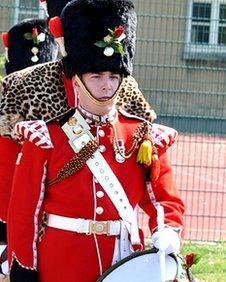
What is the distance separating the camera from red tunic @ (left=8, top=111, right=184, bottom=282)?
388cm

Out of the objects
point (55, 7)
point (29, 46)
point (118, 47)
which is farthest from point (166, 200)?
point (29, 46)

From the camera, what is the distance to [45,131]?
3.93m

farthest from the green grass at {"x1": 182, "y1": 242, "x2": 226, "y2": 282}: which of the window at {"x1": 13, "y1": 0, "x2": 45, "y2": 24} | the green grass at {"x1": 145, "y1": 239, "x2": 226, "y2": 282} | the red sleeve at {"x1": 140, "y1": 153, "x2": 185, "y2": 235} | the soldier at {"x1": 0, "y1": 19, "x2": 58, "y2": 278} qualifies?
the red sleeve at {"x1": 140, "y1": 153, "x2": 185, "y2": 235}

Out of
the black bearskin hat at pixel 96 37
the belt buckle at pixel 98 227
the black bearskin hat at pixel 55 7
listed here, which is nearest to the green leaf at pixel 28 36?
the black bearskin hat at pixel 55 7

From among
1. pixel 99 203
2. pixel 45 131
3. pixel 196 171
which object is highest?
pixel 45 131

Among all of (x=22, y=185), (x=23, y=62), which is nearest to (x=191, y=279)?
(x=22, y=185)

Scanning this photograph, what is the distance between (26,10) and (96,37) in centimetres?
465

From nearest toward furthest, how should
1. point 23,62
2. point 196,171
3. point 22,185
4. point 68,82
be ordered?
point 22,185 < point 68,82 < point 23,62 < point 196,171

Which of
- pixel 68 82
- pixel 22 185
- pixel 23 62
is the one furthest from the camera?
pixel 23 62

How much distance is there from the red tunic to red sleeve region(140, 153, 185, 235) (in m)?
0.01

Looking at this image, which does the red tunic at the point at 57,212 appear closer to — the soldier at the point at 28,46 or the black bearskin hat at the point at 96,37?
the black bearskin hat at the point at 96,37

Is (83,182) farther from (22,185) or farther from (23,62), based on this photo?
(23,62)

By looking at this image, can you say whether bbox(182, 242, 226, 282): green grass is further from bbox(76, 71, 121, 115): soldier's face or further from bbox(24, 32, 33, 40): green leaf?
bbox(76, 71, 121, 115): soldier's face

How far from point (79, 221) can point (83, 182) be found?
0.14m
